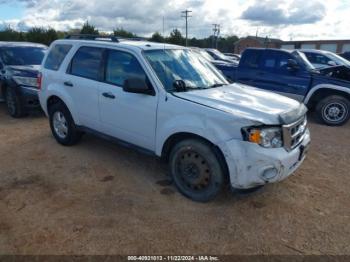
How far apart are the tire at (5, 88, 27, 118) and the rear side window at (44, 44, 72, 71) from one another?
97.4 inches

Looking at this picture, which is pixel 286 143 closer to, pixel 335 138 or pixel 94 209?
pixel 94 209

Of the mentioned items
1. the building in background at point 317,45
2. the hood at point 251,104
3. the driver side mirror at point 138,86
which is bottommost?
the hood at point 251,104

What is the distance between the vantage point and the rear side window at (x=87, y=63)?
455 cm

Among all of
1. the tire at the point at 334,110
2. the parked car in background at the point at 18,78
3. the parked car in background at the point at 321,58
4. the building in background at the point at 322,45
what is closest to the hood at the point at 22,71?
the parked car in background at the point at 18,78

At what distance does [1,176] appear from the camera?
14.2 ft

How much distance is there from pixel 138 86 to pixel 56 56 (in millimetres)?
2410

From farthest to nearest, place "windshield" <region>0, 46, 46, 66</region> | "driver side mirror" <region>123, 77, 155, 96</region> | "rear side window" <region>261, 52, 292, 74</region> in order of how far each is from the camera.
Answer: "rear side window" <region>261, 52, 292, 74</region>
"windshield" <region>0, 46, 46, 66</region>
"driver side mirror" <region>123, 77, 155, 96</region>

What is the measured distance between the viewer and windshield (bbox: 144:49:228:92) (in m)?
3.91

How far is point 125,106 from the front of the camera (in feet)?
13.5

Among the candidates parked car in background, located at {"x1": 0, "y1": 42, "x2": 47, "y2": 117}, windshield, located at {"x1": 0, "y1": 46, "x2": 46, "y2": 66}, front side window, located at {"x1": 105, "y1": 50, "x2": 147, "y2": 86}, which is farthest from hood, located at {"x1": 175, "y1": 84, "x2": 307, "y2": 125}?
windshield, located at {"x1": 0, "y1": 46, "x2": 46, "y2": 66}

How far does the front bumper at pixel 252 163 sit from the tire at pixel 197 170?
20cm

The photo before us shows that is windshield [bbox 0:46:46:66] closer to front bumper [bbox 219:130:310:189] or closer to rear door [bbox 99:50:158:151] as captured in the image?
rear door [bbox 99:50:158:151]

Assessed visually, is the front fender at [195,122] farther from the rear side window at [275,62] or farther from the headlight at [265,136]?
the rear side window at [275,62]

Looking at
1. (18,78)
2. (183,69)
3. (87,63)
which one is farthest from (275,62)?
(18,78)
